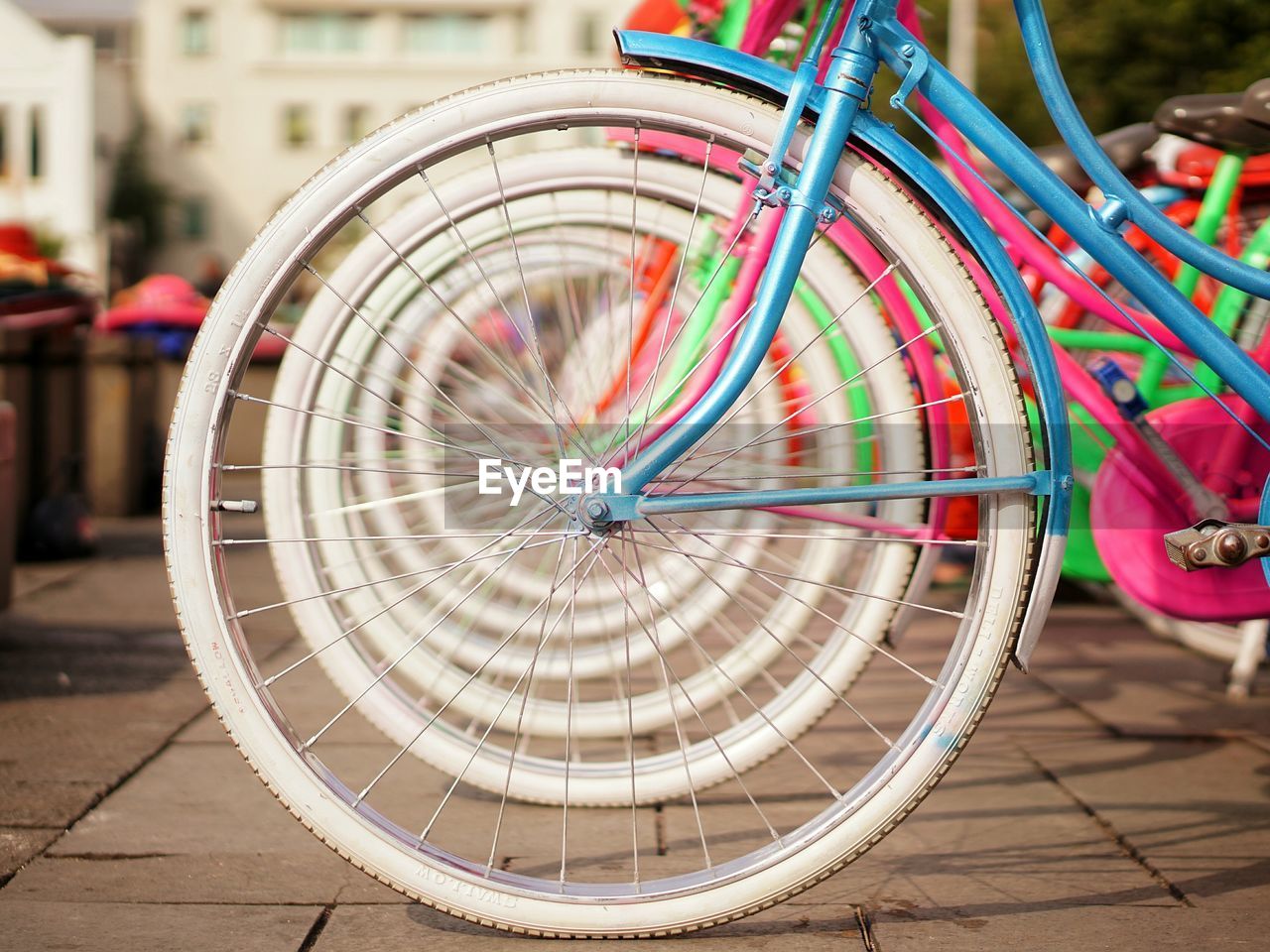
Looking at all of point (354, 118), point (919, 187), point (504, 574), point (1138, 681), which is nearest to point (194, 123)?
point (354, 118)

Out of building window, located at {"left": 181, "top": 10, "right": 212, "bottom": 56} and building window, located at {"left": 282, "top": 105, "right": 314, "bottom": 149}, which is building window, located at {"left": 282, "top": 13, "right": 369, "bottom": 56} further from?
building window, located at {"left": 282, "top": 105, "right": 314, "bottom": 149}

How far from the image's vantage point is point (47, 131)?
47031 millimetres

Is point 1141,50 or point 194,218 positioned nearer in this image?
point 1141,50

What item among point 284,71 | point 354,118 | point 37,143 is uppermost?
point 284,71

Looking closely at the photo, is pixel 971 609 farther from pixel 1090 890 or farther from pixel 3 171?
pixel 3 171

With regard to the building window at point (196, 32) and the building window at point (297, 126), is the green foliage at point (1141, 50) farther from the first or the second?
the building window at point (196, 32)

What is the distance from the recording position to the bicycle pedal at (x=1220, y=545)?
7.42 ft

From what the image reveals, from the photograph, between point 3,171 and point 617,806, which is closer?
point 617,806

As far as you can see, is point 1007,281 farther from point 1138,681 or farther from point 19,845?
point 1138,681

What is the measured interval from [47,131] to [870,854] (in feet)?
160

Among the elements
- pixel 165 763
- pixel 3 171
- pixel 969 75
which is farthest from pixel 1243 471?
pixel 3 171

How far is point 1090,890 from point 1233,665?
188 centimetres

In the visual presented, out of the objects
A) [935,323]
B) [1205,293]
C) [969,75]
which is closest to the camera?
[935,323]

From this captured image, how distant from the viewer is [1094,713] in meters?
3.99
